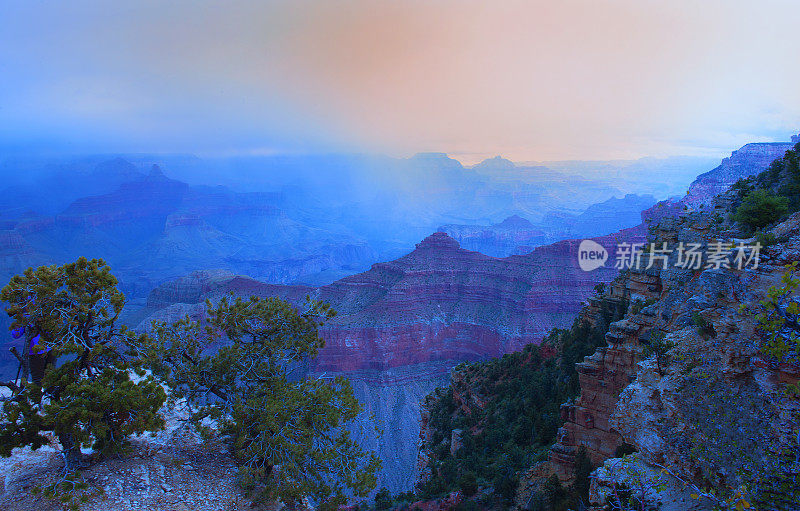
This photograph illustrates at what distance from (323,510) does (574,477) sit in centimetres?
813

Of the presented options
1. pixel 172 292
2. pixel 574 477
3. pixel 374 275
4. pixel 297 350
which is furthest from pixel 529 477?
pixel 172 292

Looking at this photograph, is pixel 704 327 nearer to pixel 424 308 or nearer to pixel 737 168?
pixel 424 308

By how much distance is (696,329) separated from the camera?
8.37 metres

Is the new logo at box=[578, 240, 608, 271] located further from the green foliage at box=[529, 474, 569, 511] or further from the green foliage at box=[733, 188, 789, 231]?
the green foliage at box=[529, 474, 569, 511]

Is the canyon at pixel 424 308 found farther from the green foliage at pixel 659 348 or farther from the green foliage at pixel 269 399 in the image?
the green foliage at pixel 659 348

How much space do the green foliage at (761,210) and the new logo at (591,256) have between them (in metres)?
52.0

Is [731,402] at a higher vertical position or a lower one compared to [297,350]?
higher

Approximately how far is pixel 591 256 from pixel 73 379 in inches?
2504

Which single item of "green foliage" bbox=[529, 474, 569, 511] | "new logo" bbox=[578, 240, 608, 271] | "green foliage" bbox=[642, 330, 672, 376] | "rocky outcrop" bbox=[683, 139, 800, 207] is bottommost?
"new logo" bbox=[578, 240, 608, 271]

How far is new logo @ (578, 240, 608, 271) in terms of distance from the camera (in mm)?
61625

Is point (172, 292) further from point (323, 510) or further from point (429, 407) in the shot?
point (323, 510)

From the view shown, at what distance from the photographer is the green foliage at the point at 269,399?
13.7m

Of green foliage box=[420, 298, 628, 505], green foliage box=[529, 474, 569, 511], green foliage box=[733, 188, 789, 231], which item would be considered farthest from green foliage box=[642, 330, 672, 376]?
green foliage box=[420, 298, 628, 505]

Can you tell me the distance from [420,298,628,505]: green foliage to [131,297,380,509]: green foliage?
468cm
